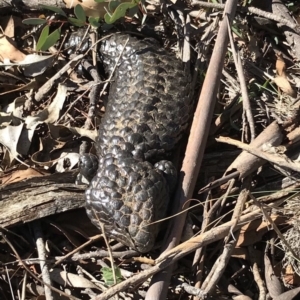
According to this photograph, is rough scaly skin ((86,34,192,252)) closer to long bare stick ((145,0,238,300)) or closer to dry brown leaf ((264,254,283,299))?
long bare stick ((145,0,238,300))

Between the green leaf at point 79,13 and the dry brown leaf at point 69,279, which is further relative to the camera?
the green leaf at point 79,13

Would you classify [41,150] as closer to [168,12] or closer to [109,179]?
[109,179]

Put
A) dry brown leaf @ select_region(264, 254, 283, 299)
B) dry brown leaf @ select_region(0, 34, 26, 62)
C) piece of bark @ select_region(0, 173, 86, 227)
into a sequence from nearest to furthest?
1. dry brown leaf @ select_region(264, 254, 283, 299)
2. piece of bark @ select_region(0, 173, 86, 227)
3. dry brown leaf @ select_region(0, 34, 26, 62)

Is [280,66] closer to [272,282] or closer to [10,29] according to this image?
[272,282]

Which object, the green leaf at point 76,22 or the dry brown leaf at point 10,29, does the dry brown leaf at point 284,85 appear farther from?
the dry brown leaf at point 10,29

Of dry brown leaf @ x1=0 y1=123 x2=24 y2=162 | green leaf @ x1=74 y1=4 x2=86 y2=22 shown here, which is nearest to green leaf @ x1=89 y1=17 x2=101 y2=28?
green leaf @ x1=74 y1=4 x2=86 y2=22

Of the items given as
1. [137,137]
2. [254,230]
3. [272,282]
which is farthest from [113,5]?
[272,282]

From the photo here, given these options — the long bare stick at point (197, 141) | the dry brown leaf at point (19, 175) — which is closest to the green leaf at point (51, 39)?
the dry brown leaf at point (19, 175)
